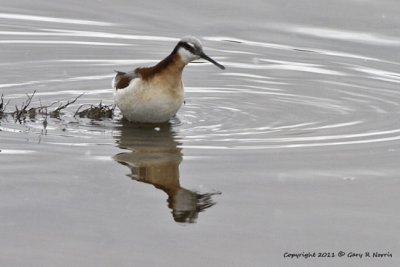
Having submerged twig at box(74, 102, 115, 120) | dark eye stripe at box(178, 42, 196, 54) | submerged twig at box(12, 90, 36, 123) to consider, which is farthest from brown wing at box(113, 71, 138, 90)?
submerged twig at box(12, 90, 36, 123)

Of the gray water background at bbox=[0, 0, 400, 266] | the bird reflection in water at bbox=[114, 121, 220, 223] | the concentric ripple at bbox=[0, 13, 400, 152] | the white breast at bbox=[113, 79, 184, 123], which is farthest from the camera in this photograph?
the white breast at bbox=[113, 79, 184, 123]

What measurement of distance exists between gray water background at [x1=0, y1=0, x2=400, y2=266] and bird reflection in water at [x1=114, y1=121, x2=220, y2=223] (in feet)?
0.09

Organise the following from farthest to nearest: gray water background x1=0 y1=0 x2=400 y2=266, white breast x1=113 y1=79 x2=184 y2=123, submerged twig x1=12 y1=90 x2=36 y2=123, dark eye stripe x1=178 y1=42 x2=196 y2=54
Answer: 1. dark eye stripe x1=178 y1=42 x2=196 y2=54
2. submerged twig x1=12 y1=90 x2=36 y2=123
3. white breast x1=113 y1=79 x2=184 y2=123
4. gray water background x1=0 y1=0 x2=400 y2=266

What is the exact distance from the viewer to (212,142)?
39.2 feet

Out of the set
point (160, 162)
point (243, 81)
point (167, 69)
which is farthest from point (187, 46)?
point (243, 81)

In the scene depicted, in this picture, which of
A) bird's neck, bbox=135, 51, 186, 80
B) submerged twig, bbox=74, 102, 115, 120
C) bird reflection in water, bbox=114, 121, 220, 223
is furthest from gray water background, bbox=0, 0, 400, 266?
bird's neck, bbox=135, 51, 186, 80

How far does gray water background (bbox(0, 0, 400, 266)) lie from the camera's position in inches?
340

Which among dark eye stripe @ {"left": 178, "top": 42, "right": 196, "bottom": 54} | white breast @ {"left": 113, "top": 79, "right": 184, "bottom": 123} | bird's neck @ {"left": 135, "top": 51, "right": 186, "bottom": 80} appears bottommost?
white breast @ {"left": 113, "top": 79, "right": 184, "bottom": 123}

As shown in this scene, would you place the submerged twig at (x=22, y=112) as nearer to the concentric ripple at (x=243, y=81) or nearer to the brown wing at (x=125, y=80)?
the concentric ripple at (x=243, y=81)

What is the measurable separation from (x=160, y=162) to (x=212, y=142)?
3.35ft

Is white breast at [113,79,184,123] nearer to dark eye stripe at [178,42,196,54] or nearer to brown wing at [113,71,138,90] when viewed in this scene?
brown wing at [113,71,138,90]

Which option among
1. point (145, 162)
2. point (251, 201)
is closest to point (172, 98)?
point (145, 162)

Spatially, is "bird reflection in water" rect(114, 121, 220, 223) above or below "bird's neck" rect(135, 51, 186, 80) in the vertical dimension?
below

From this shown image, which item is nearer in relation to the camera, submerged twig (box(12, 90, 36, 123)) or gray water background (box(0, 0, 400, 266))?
gray water background (box(0, 0, 400, 266))
